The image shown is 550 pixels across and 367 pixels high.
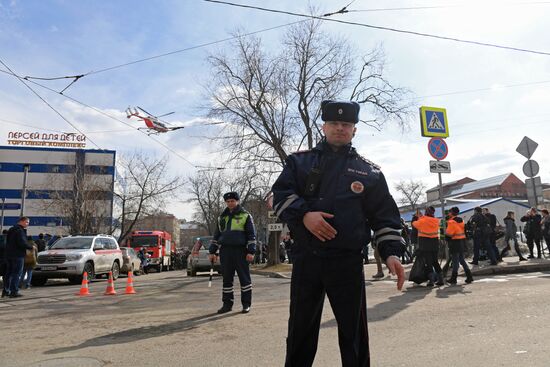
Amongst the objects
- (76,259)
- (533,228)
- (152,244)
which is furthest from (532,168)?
(152,244)

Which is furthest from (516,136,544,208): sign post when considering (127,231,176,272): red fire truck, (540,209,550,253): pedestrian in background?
(127,231,176,272): red fire truck

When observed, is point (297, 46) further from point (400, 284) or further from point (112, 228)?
point (112, 228)

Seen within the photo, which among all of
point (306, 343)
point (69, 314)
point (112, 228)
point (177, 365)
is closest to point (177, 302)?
point (69, 314)

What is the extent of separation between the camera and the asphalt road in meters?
4.19

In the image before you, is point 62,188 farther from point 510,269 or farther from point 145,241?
point 510,269

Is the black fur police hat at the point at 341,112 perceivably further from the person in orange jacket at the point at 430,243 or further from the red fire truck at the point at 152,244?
the red fire truck at the point at 152,244

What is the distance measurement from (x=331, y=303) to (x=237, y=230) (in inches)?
186

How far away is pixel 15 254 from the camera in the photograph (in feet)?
34.7

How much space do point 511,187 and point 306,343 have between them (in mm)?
105680

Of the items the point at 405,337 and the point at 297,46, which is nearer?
the point at 405,337

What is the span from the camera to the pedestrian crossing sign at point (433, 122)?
1318cm

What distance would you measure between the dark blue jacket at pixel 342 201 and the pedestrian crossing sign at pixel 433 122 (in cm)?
1112

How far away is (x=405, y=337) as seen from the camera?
4883 millimetres

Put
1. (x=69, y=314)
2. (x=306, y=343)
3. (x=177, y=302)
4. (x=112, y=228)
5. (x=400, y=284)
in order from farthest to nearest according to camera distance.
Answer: (x=112, y=228), (x=177, y=302), (x=69, y=314), (x=400, y=284), (x=306, y=343)
